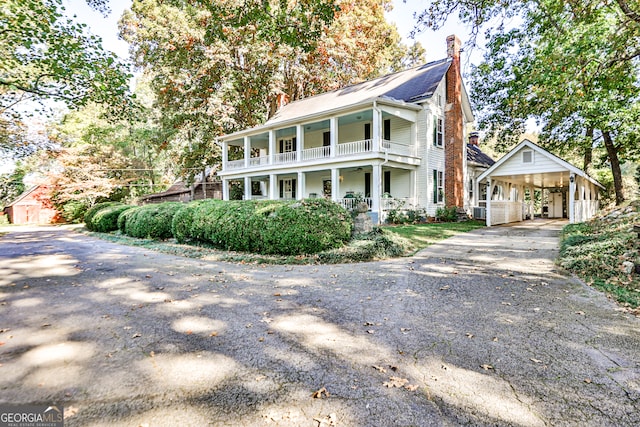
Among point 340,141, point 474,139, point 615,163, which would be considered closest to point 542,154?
point 615,163

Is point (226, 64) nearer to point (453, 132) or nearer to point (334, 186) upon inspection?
point (334, 186)

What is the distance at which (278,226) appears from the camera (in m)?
8.42

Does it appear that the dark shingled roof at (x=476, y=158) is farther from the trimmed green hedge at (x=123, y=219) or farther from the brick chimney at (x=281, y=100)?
the trimmed green hedge at (x=123, y=219)

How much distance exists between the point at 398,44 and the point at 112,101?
27.9 meters

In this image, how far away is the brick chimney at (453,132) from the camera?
62.0 feet

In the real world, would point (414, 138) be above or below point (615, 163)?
above

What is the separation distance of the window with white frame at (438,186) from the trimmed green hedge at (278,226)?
10.6 m

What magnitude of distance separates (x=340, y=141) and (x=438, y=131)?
5.99 metres

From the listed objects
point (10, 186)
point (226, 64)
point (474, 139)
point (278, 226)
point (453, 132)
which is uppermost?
point (226, 64)

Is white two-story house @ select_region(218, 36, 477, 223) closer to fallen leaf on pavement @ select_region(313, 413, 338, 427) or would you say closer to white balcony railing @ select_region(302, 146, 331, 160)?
white balcony railing @ select_region(302, 146, 331, 160)

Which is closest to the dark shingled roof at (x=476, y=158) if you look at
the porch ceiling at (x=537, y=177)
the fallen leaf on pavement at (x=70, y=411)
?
the porch ceiling at (x=537, y=177)

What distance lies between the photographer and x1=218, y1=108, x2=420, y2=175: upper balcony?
53.8 feet

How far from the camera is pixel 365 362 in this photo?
9.66 ft

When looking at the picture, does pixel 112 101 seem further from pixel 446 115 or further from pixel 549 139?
pixel 549 139
